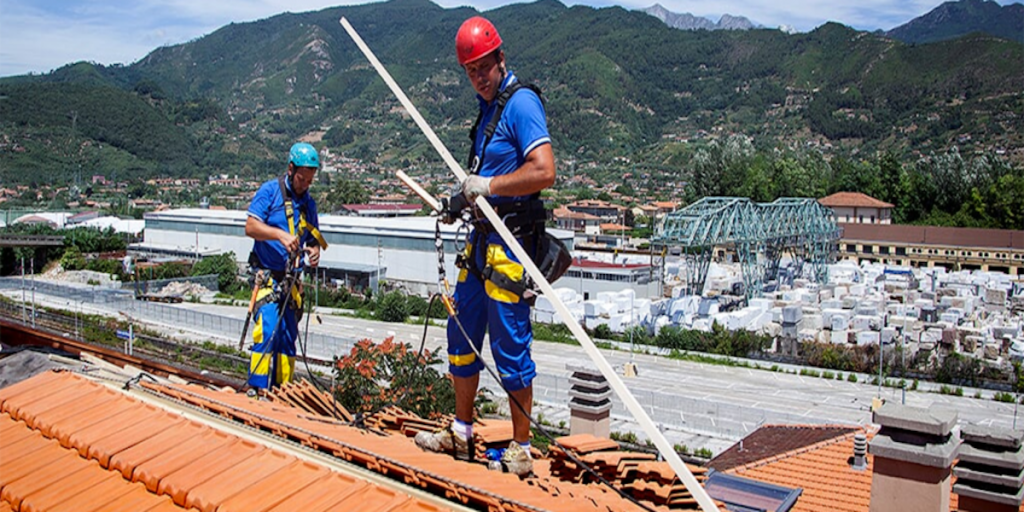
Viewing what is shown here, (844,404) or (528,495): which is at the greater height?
(528,495)

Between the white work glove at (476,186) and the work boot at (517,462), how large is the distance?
1.32 m

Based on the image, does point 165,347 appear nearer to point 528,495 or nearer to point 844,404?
point 844,404

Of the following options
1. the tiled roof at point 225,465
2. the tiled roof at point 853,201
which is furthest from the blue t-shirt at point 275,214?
the tiled roof at point 853,201

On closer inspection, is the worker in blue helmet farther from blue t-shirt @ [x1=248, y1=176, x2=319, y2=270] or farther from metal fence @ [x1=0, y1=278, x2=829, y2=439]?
metal fence @ [x1=0, y1=278, x2=829, y2=439]

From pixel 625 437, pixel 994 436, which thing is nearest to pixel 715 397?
pixel 625 437

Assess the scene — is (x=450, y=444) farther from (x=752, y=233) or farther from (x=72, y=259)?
(x=72, y=259)

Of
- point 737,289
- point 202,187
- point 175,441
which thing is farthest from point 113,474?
point 202,187

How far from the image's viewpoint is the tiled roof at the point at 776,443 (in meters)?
10.7

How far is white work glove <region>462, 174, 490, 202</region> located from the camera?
3.93 m

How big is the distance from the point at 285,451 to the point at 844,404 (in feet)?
91.8

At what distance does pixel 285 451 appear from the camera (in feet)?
12.2

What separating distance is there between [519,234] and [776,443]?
8616mm

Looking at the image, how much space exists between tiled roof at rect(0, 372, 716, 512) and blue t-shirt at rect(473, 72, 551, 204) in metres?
1.40

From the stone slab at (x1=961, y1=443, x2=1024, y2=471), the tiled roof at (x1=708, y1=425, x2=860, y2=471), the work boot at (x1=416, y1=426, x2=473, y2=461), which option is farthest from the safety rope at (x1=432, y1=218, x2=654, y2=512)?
the tiled roof at (x1=708, y1=425, x2=860, y2=471)
